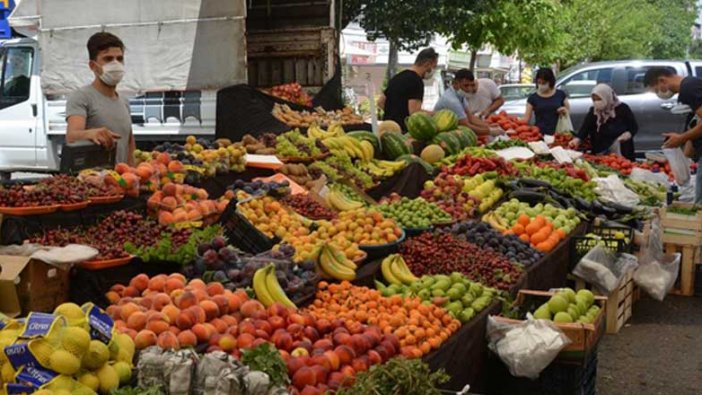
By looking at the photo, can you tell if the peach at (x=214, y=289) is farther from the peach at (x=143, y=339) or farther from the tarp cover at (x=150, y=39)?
the tarp cover at (x=150, y=39)

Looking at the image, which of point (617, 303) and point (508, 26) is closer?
point (617, 303)

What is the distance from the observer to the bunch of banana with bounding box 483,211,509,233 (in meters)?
7.48

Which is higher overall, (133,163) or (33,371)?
(133,163)

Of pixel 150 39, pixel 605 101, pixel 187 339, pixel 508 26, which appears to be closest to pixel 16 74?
pixel 150 39

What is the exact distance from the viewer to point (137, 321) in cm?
378

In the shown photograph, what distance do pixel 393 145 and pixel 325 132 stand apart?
2.57ft

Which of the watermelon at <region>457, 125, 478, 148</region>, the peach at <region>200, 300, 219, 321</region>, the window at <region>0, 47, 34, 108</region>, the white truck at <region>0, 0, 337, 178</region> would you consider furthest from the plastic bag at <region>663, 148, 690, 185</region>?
the window at <region>0, 47, 34, 108</region>

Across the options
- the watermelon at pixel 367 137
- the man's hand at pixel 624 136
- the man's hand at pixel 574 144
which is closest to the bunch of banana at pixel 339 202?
the watermelon at pixel 367 137

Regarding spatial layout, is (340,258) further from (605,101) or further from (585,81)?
(585,81)

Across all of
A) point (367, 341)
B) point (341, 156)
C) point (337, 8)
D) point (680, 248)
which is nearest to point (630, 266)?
point (680, 248)

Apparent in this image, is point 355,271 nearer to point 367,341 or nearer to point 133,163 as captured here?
point 367,341

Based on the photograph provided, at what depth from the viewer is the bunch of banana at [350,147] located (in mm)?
8742

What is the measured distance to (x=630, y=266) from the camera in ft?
24.5

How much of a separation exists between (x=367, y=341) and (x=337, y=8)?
957cm
